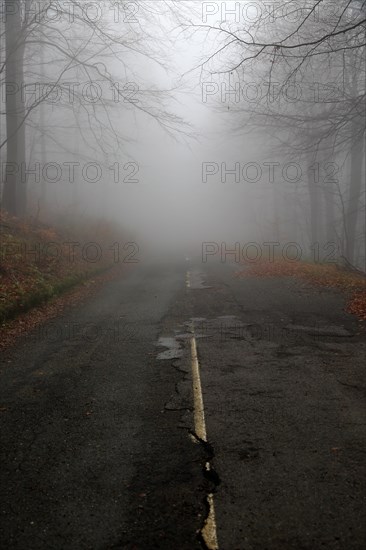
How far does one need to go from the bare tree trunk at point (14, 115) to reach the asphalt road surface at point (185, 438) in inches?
406

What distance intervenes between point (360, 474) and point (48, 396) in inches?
149

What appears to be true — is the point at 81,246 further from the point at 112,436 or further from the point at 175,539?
the point at 175,539

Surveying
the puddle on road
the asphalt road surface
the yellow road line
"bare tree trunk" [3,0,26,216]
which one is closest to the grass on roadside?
"bare tree trunk" [3,0,26,216]

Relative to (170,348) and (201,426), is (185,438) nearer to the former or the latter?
(201,426)

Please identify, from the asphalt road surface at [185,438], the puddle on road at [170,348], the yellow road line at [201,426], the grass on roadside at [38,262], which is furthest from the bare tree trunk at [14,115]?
the yellow road line at [201,426]

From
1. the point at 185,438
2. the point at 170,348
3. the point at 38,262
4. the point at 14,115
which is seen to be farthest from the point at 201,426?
the point at 14,115

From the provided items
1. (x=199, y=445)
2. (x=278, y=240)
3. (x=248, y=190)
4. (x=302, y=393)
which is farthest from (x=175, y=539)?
(x=248, y=190)

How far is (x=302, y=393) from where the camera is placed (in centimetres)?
544

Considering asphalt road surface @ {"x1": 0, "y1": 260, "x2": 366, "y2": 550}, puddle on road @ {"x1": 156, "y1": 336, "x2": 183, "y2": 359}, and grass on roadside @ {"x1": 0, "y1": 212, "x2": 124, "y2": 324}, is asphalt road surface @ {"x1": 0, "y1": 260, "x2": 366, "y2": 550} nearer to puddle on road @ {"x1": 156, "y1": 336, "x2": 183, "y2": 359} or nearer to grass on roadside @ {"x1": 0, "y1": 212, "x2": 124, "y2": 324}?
puddle on road @ {"x1": 156, "y1": 336, "x2": 183, "y2": 359}

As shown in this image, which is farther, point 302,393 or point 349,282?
point 349,282

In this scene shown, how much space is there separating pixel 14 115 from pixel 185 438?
1632 centimetres

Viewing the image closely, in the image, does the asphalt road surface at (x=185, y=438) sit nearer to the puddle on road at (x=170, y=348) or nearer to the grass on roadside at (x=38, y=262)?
the puddle on road at (x=170, y=348)

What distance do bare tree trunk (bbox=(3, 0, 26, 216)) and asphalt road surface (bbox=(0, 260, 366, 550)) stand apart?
33.9 feet

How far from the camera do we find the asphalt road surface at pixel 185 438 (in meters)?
3.11
